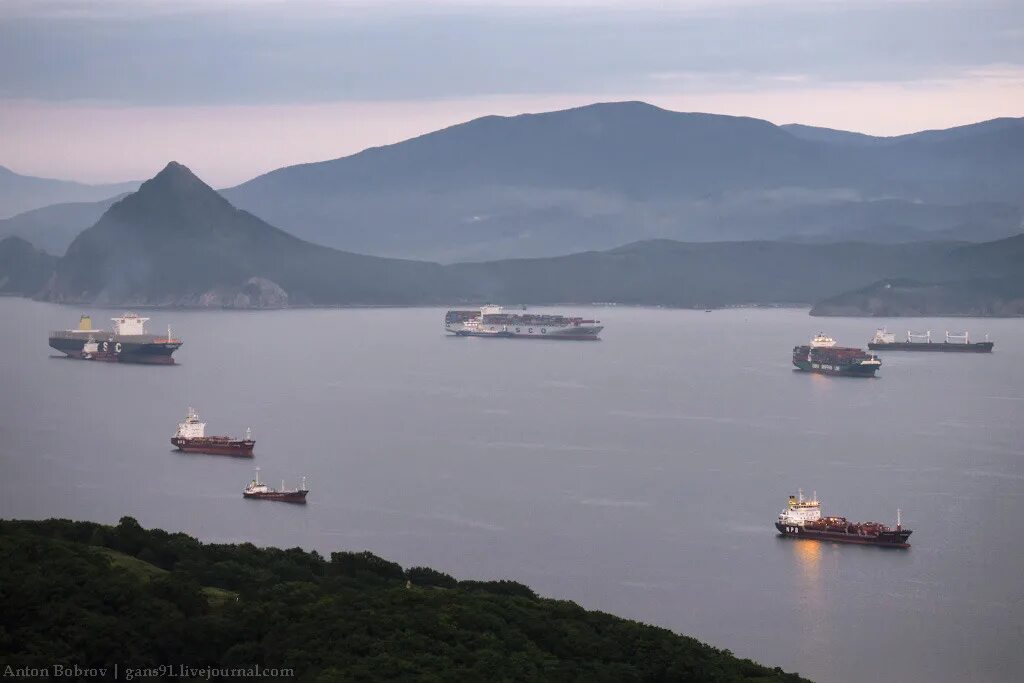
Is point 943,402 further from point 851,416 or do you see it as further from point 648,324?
point 648,324

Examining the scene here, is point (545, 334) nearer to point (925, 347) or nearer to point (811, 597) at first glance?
point (925, 347)

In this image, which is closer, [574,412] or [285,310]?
[574,412]

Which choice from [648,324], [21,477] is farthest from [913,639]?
[648,324]

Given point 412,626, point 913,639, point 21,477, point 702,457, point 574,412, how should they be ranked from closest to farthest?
1. point 412,626
2. point 913,639
3. point 21,477
4. point 702,457
5. point 574,412

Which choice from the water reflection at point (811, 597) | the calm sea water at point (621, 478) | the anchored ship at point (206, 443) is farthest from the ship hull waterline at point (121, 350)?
the water reflection at point (811, 597)

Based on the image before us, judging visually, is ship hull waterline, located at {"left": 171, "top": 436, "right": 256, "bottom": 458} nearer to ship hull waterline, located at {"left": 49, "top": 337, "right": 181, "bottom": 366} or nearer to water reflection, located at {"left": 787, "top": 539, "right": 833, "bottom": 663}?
water reflection, located at {"left": 787, "top": 539, "right": 833, "bottom": 663}

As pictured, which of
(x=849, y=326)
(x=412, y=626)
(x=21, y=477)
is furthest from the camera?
(x=849, y=326)

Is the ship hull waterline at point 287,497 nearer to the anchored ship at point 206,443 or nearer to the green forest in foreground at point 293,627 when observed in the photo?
the anchored ship at point 206,443
